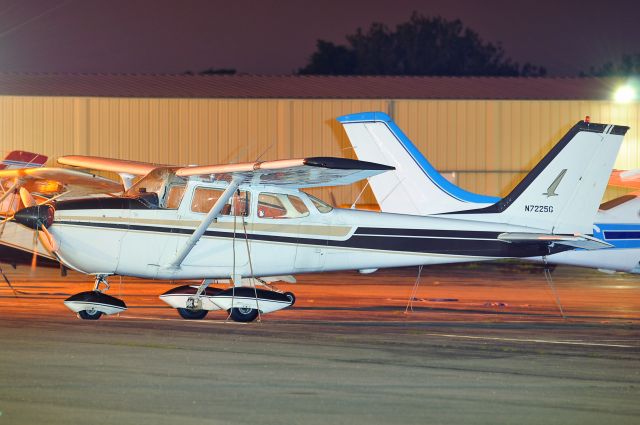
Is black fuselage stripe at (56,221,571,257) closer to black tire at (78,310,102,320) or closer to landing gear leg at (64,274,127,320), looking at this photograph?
landing gear leg at (64,274,127,320)

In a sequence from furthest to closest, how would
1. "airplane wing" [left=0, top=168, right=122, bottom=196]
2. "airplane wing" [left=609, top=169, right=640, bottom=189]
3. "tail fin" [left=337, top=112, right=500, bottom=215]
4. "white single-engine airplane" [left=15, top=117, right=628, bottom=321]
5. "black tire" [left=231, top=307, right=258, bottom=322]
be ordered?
"airplane wing" [left=609, top=169, right=640, bottom=189]
"airplane wing" [left=0, top=168, right=122, bottom=196]
"tail fin" [left=337, top=112, right=500, bottom=215]
"black tire" [left=231, top=307, right=258, bottom=322]
"white single-engine airplane" [left=15, top=117, right=628, bottom=321]

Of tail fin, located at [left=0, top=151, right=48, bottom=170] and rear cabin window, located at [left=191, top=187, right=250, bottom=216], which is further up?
tail fin, located at [left=0, top=151, right=48, bottom=170]

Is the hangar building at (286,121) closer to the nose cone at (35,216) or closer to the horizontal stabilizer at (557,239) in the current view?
the horizontal stabilizer at (557,239)


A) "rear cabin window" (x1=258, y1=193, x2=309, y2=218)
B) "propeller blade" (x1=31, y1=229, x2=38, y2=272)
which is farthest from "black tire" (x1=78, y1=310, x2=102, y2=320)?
"rear cabin window" (x1=258, y1=193, x2=309, y2=218)

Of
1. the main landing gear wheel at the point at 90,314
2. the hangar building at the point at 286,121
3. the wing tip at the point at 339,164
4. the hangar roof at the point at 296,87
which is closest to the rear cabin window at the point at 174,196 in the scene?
the main landing gear wheel at the point at 90,314

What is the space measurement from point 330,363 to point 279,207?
4.19 m

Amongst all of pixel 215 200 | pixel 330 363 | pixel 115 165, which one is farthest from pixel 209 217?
pixel 115 165

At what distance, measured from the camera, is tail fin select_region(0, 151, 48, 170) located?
826 inches

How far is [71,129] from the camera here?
107 feet

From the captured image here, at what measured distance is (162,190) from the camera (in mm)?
→ 14219

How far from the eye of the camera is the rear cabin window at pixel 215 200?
14.3 m

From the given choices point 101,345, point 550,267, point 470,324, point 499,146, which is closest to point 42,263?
point 101,345

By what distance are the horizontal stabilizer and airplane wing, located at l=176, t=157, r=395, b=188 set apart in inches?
86.6

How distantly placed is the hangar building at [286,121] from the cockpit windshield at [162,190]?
1712cm
